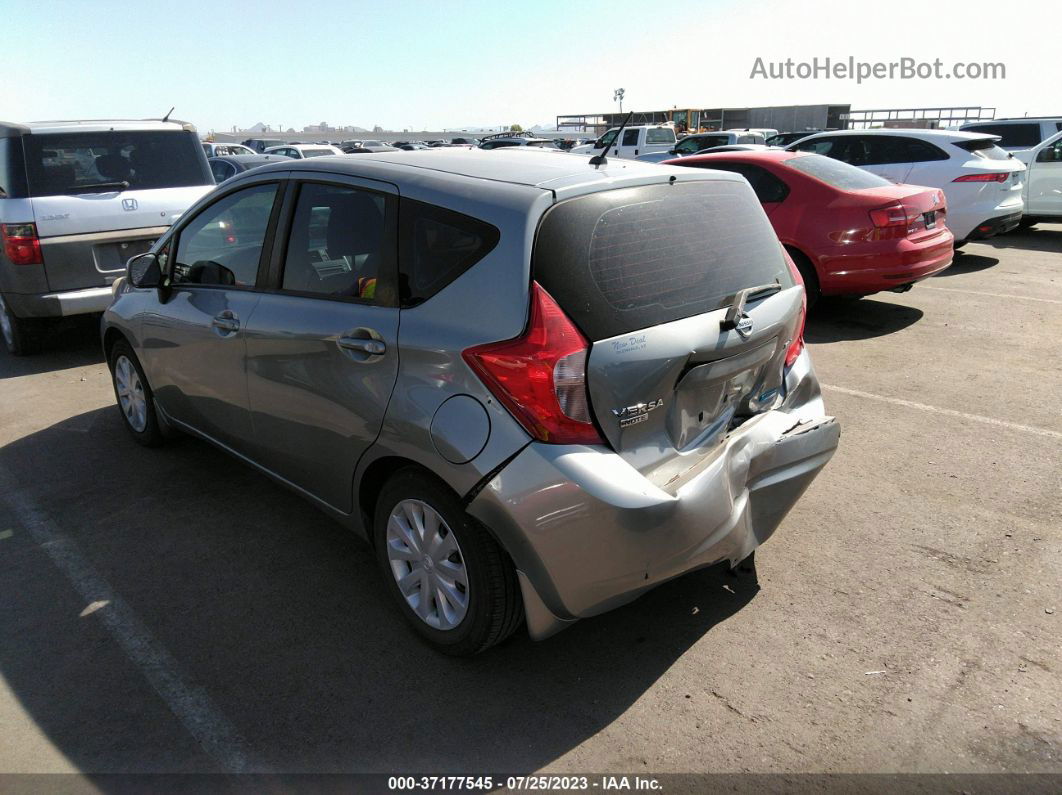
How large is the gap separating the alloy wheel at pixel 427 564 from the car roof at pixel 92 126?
5905mm

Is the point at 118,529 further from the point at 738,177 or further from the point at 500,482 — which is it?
the point at 738,177

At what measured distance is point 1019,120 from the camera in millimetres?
16172

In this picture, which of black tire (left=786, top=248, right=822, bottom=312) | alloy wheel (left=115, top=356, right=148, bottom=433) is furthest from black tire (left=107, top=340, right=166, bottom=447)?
black tire (left=786, top=248, right=822, bottom=312)

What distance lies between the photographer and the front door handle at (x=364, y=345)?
304 centimetres

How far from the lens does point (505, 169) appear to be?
10.4 feet

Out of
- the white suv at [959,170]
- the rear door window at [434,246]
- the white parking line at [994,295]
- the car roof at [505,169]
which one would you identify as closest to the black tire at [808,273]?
the white parking line at [994,295]

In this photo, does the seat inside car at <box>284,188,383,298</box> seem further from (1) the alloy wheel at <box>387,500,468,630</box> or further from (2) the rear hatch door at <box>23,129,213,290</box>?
(2) the rear hatch door at <box>23,129,213,290</box>

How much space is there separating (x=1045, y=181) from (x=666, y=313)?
43.3 ft

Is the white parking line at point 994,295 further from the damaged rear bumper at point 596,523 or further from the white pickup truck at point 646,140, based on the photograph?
the white pickup truck at point 646,140

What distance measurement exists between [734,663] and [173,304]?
3353 millimetres

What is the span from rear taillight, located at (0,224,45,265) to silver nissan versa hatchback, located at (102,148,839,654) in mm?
3983

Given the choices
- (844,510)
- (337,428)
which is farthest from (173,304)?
(844,510)

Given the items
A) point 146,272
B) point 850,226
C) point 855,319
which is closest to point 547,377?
point 146,272

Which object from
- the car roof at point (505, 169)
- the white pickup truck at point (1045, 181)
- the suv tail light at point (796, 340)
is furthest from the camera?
the white pickup truck at point (1045, 181)
